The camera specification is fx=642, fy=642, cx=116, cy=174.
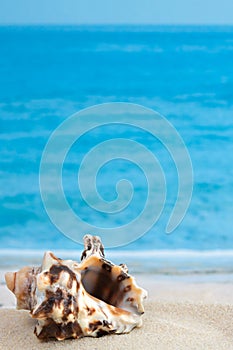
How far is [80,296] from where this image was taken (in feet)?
3.95

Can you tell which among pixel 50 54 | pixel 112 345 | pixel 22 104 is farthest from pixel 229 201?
pixel 50 54

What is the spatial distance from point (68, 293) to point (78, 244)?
8.38ft

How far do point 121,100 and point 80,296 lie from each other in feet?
25.5

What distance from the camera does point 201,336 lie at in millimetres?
1291

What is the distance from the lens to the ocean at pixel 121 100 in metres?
4.03

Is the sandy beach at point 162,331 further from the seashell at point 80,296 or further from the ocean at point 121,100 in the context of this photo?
the ocean at point 121,100

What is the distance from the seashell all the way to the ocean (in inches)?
54.9

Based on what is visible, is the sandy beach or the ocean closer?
the sandy beach

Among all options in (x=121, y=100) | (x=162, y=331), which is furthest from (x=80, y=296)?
(x=121, y=100)

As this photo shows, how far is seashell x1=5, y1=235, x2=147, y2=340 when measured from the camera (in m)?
1.19

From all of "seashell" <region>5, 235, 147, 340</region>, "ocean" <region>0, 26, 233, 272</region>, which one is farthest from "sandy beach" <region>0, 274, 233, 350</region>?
"ocean" <region>0, 26, 233, 272</region>

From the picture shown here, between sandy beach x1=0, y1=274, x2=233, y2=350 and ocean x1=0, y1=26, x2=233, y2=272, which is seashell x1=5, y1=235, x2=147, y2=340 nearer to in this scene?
sandy beach x1=0, y1=274, x2=233, y2=350

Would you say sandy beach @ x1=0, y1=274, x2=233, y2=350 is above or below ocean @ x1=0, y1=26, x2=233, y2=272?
below

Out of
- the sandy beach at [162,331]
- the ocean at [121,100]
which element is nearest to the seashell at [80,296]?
the sandy beach at [162,331]
